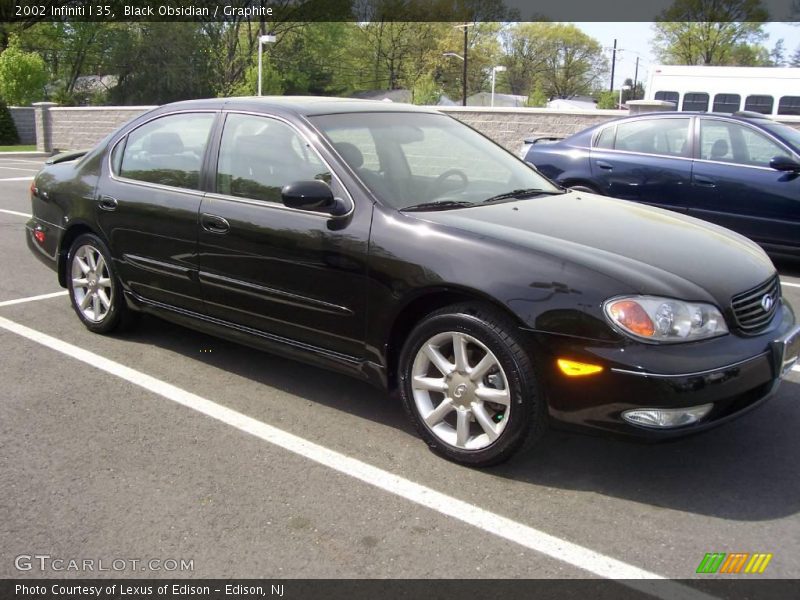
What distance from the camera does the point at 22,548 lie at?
2.73 metres

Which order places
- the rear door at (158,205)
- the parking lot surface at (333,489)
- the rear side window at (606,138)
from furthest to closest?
the rear side window at (606,138), the rear door at (158,205), the parking lot surface at (333,489)

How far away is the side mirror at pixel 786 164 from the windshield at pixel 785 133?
7.7 inches

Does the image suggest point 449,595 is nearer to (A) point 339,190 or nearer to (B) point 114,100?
(A) point 339,190

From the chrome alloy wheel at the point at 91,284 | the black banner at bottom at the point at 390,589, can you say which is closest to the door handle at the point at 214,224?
the chrome alloy wheel at the point at 91,284

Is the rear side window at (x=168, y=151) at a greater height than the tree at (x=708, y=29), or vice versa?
the tree at (x=708, y=29)

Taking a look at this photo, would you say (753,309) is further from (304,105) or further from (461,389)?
(304,105)

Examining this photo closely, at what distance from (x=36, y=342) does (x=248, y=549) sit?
3.07 metres

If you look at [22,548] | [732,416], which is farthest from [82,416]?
[732,416]

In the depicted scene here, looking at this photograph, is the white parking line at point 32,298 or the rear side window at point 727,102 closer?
the white parking line at point 32,298

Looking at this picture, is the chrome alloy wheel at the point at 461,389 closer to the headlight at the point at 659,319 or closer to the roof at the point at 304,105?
the headlight at the point at 659,319

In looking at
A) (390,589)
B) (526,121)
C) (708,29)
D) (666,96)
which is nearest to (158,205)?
(390,589)

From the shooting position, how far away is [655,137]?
7.93 m

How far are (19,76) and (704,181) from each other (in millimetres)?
33700

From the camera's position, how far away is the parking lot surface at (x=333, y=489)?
106 inches
